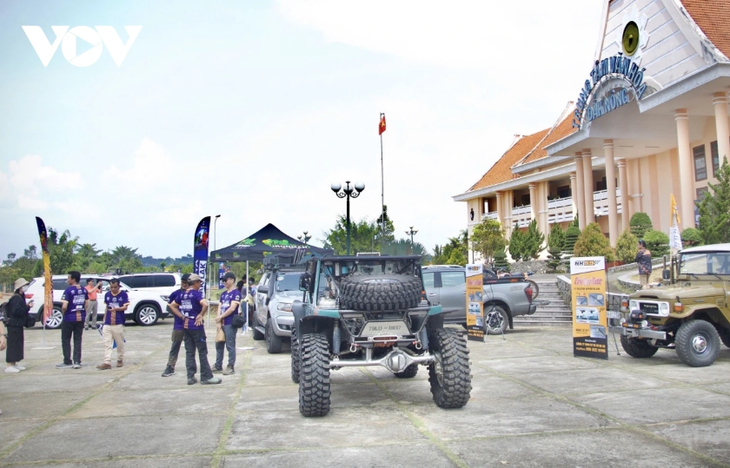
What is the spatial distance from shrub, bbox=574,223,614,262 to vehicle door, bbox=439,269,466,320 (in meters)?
11.8

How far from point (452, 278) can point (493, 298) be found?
1.30 metres

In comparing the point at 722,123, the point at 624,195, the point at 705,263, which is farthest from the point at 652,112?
the point at 705,263

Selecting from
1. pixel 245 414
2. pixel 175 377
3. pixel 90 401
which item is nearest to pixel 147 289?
pixel 175 377

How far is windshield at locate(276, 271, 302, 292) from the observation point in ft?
45.1

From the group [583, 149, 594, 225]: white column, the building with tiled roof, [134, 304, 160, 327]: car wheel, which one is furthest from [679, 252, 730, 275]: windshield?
[583, 149, 594, 225]: white column

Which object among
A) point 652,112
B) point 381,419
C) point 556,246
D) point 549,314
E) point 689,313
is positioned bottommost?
point 381,419

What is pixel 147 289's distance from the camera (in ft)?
71.1

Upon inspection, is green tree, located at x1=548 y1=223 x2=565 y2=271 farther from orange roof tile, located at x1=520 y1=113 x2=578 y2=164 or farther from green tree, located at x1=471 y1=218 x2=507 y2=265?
orange roof tile, located at x1=520 y1=113 x2=578 y2=164

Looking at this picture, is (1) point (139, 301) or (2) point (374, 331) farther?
(1) point (139, 301)

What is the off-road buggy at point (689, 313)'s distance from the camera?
9.60m

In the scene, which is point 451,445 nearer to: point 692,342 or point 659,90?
point 692,342

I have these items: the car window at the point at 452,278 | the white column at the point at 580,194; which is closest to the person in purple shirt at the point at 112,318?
the car window at the point at 452,278

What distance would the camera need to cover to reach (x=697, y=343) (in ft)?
31.7

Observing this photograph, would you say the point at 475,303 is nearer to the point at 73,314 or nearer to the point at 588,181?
the point at 73,314
